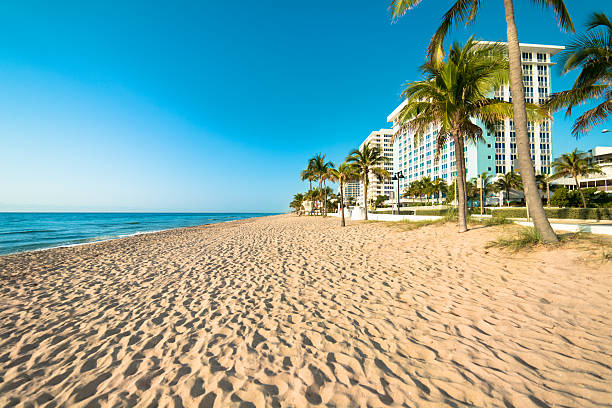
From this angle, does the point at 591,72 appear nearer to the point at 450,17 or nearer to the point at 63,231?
the point at 450,17

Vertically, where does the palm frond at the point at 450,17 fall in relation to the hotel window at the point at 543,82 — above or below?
below

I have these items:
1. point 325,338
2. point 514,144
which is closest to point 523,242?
point 325,338

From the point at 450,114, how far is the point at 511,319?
8.77m

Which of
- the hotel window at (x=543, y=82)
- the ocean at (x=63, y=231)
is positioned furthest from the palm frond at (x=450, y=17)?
the hotel window at (x=543, y=82)

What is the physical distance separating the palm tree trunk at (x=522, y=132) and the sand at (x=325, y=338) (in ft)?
3.89

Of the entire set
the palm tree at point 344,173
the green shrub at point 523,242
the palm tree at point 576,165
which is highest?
the palm tree at point 576,165

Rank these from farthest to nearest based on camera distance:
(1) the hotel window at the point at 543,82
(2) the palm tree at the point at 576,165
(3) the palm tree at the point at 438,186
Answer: (1) the hotel window at the point at 543,82 → (3) the palm tree at the point at 438,186 → (2) the palm tree at the point at 576,165

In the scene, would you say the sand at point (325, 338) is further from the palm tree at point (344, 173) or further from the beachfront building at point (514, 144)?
the beachfront building at point (514, 144)

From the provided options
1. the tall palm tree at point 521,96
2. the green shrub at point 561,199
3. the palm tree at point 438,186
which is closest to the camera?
the tall palm tree at point 521,96

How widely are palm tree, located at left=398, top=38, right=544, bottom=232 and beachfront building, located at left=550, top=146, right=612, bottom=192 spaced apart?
1478 inches

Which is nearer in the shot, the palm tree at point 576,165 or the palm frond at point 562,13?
the palm frond at point 562,13

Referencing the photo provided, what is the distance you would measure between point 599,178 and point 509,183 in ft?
39.1

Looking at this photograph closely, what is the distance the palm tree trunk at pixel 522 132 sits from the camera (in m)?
6.80

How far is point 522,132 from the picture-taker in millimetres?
7121
